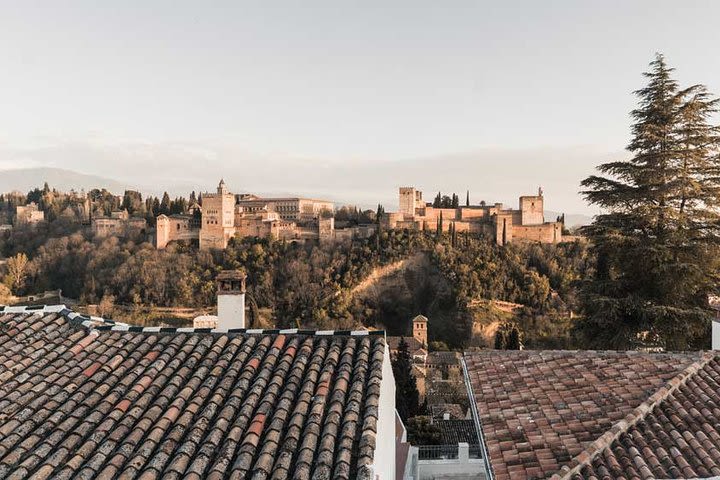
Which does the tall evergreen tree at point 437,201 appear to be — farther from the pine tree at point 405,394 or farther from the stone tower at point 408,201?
the pine tree at point 405,394

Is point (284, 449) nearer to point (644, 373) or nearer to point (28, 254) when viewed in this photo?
point (644, 373)

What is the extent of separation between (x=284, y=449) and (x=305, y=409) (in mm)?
422

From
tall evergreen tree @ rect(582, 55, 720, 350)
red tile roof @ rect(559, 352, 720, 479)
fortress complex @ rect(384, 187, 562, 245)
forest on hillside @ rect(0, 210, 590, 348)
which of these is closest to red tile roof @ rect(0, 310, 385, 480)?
red tile roof @ rect(559, 352, 720, 479)

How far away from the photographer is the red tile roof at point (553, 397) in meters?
4.30

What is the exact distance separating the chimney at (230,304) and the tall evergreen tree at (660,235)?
7393 millimetres

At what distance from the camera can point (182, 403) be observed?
12.2 ft

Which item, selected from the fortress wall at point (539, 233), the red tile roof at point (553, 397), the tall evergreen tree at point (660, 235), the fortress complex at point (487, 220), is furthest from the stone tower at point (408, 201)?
the red tile roof at point (553, 397)

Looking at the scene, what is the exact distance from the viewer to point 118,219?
199 feet

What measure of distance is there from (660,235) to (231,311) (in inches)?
362

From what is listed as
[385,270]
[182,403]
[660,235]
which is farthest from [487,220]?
[182,403]

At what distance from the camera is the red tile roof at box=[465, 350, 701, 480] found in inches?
169

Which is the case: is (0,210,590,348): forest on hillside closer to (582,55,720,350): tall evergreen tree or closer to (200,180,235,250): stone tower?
(200,180,235,250): stone tower

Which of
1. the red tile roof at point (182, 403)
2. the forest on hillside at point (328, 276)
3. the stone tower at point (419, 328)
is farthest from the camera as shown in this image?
the forest on hillside at point (328, 276)

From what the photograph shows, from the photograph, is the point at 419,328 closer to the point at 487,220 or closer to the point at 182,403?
the point at 487,220
